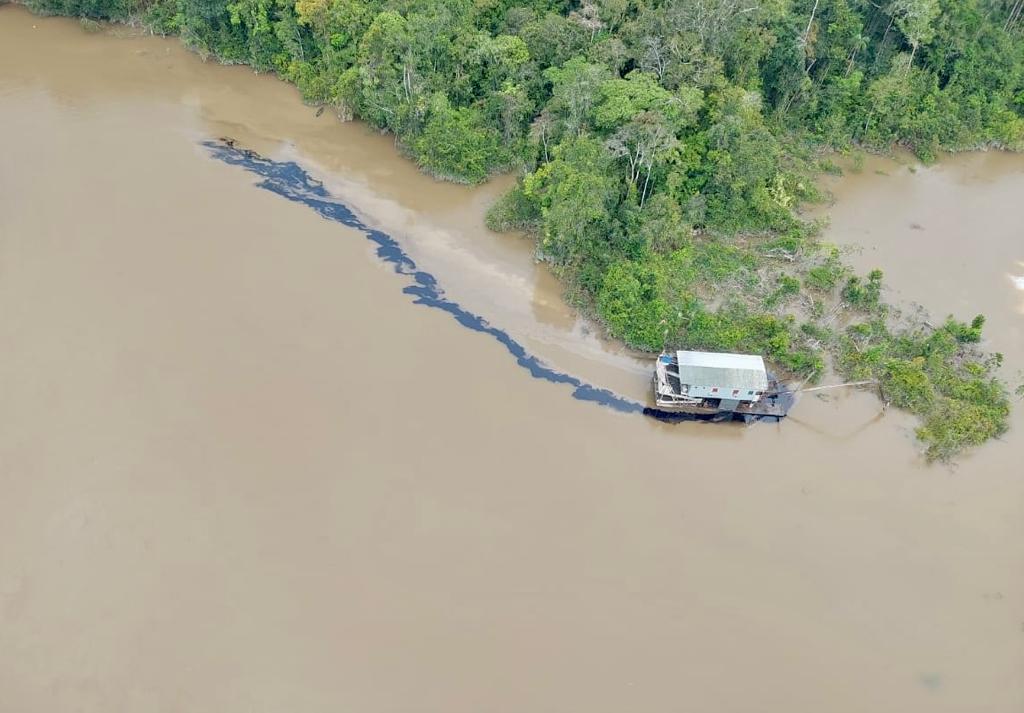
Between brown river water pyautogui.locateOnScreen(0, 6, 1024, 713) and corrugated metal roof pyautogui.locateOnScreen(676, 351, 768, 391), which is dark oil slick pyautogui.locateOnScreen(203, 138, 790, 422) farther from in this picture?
corrugated metal roof pyautogui.locateOnScreen(676, 351, 768, 391)

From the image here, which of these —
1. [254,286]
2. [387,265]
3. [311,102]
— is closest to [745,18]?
[387,265]

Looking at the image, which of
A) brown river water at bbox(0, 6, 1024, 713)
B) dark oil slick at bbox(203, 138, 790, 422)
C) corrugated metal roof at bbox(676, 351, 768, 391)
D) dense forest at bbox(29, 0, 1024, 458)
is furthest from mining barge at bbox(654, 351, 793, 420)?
dense forest at bbox(29, 0, 1024, 458)

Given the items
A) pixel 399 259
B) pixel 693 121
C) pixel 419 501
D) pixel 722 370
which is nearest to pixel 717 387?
pixel 722 370

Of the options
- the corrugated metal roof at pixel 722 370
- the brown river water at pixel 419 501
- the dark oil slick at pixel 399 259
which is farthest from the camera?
the dark oil slick at pixel 399 259

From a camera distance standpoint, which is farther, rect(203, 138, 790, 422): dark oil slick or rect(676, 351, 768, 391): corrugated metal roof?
rect(203, 138, 790, 422): dark oil slick

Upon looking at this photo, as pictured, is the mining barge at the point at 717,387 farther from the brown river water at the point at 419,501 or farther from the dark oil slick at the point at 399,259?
the brown river water at the point at 419,501

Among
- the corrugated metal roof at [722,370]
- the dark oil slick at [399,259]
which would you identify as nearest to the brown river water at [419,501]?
the dark oil slick at [399,259]

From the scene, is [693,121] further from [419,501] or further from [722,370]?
[419,501]
